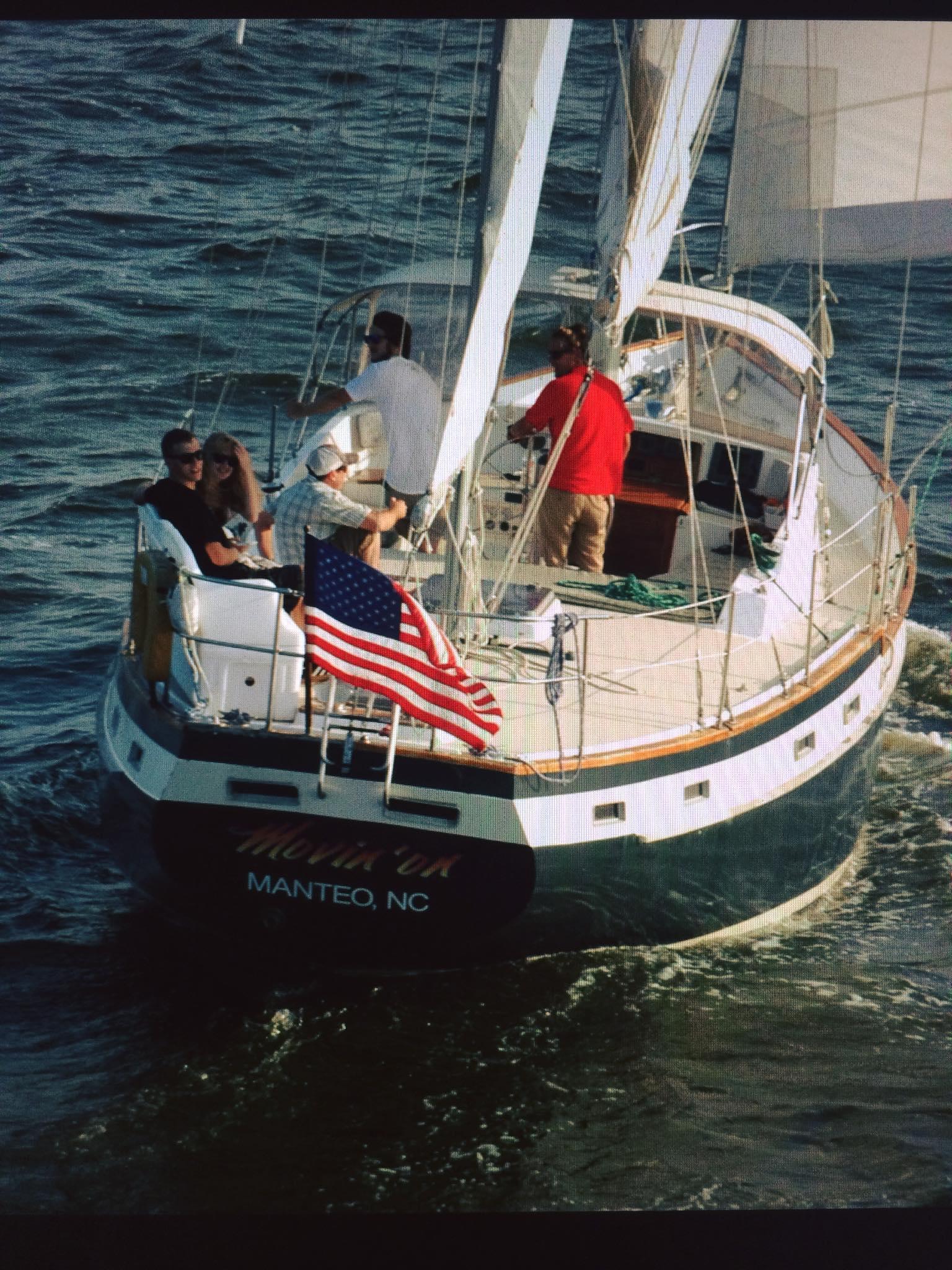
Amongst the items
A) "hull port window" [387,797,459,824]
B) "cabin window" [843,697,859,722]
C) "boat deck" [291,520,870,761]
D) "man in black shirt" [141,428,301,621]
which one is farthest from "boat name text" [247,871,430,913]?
"cabin window" [843,697,859,722]

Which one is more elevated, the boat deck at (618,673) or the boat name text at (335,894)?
the boat deck at (618,673)

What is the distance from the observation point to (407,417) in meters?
5.39

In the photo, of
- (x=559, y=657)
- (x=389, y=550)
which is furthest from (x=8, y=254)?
(x=559, y=657)

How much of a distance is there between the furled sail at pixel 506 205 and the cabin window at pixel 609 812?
1079 mm

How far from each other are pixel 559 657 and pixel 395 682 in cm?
63

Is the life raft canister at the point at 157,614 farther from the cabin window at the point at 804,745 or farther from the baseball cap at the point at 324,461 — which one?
the cabin window at the point at 804,745

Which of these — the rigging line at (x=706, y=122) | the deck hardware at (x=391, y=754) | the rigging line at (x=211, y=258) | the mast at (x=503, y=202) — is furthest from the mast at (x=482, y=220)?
the rigging line at (x=211, y=258)

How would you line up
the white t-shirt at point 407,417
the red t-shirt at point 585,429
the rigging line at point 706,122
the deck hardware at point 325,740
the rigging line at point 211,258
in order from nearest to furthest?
the deck hardware at point 325,740
the white t-shirt at point 407,417
the red t-shirt at point 585,429
the rigging line at point 706,122
the rigging line at point 211,258

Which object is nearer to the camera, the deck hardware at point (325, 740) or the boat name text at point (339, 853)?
the deck hardware at point (325, 740)

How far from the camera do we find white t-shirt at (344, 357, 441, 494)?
211 inches

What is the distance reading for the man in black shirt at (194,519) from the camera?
498 centimetres

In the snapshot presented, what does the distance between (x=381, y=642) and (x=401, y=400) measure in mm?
1291

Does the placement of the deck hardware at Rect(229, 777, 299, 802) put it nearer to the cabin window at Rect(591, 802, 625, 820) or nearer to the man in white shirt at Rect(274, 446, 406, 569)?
the man in white shirt at Rect(274, 446, 406, 569)

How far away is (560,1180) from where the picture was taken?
458 centimetres
